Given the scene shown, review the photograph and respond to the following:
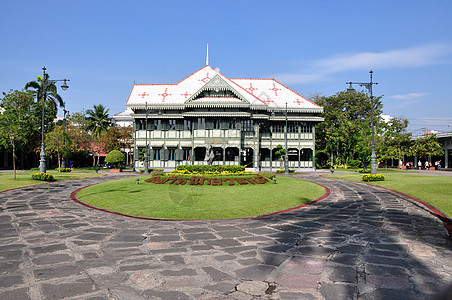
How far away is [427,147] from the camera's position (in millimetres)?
48625

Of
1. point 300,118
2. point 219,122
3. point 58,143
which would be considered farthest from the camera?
point 300,118

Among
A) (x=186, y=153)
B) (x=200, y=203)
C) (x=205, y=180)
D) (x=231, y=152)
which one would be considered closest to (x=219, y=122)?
(x=231, y=152)

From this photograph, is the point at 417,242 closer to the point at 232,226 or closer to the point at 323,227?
the point at 323,227

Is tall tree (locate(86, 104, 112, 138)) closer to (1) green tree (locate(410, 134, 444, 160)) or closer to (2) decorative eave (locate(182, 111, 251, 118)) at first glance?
(2) decorative eave (locate(182, 111, 251, 118))

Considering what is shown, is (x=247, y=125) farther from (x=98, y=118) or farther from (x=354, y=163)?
(x=98, y=118)

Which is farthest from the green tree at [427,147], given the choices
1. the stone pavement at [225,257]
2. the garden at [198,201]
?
the stone pavement at [225,257]

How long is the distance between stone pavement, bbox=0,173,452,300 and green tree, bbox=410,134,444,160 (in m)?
45.1

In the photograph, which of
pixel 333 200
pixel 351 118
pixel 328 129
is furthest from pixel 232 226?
pixel 351 118

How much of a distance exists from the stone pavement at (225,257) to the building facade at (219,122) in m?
26.8

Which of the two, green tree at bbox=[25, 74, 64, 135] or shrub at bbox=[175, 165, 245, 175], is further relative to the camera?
green tree at bbox=[25, 74, 64, 135]

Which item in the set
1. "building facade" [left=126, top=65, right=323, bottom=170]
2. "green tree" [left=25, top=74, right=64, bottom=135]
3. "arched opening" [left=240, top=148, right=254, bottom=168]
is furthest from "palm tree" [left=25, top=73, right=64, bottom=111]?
"arched opening" [left=240, top=148, right=254, bottom=168]

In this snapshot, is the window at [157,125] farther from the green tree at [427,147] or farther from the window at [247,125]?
the green tree at [427,147]

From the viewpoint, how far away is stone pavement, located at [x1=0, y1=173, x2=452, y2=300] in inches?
177

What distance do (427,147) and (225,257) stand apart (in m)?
54.4
